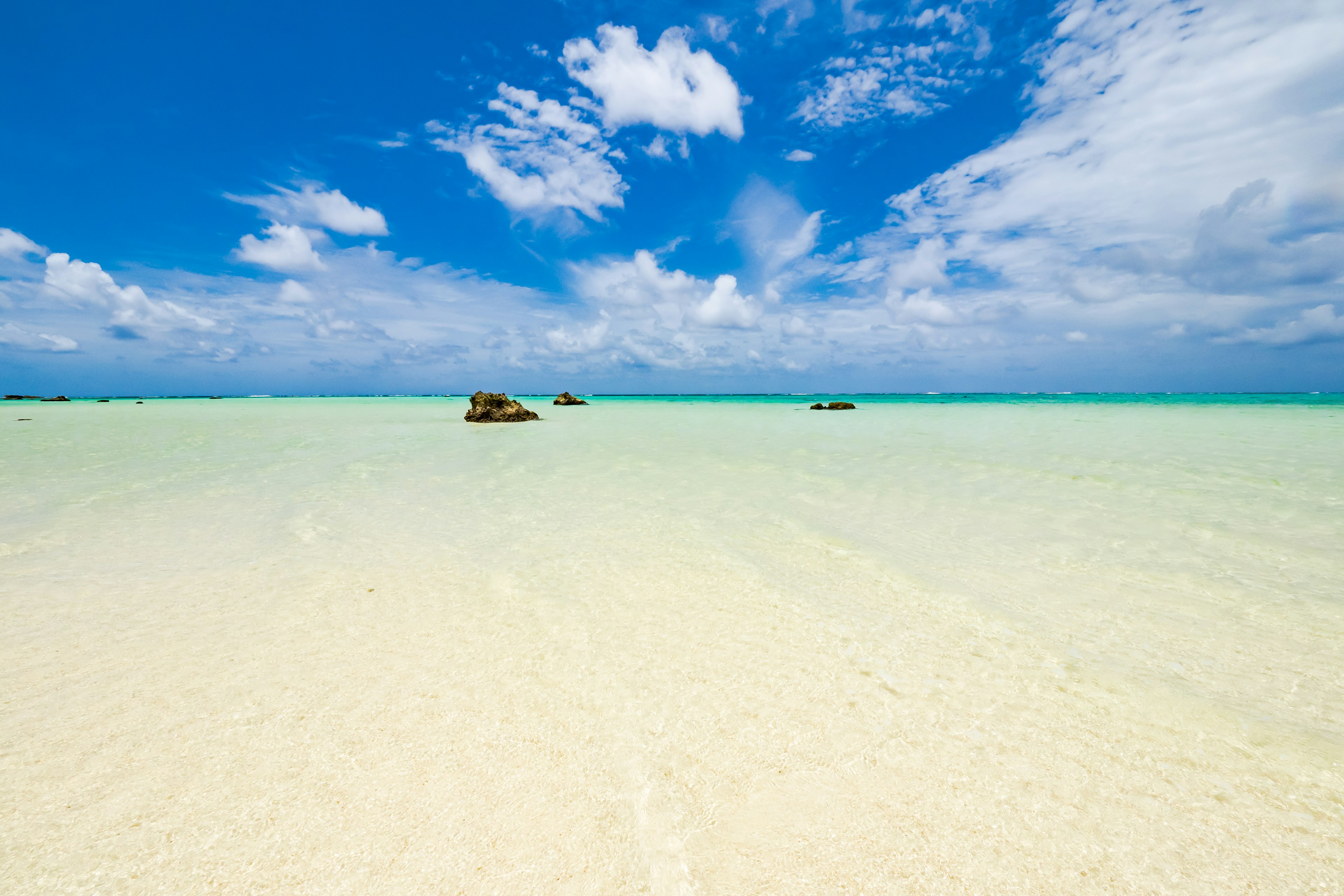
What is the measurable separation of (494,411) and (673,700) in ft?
73.0

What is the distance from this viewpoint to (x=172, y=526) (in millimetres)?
5324

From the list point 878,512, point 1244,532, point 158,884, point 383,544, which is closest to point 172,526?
point 383,544

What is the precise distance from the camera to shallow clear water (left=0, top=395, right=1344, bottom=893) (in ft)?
5.48

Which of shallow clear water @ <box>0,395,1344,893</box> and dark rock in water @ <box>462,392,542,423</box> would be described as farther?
dark rock in water @ <box>462,392,542,423</box>

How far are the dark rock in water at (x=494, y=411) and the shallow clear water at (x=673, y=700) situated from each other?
1705cm

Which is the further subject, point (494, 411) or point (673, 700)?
point (494, 411)

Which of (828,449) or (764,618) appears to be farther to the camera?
(828,449)

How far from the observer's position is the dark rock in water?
23000mm

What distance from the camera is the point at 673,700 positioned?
249 cm

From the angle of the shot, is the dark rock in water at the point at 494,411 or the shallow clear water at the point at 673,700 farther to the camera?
the dark rock in water at the point at 494,411

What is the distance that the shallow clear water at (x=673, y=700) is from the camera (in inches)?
65.8

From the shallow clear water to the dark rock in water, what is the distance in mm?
17054

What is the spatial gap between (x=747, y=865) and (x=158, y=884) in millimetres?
1721

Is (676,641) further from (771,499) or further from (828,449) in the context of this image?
(828,449)
